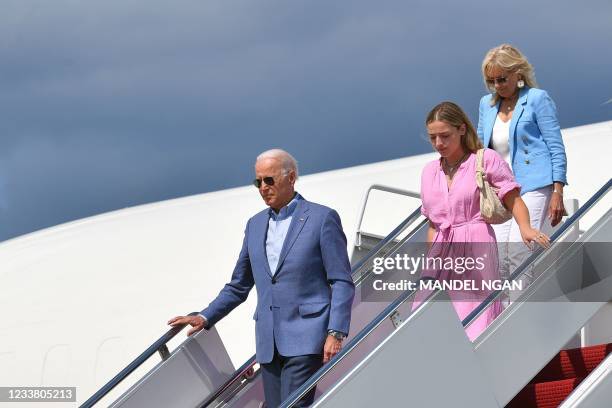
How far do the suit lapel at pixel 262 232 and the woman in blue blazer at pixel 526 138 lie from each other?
1.31 m

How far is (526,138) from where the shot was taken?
5.62 metres

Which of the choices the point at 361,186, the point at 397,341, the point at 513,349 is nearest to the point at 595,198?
the point at 513,349

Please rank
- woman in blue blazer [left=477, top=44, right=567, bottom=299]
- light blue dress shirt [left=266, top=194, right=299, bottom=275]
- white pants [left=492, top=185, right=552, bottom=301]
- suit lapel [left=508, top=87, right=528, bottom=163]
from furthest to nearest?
suit lapel [left=508, top=87, right=528, bottom=163] → woman in blue blazer [left=477, top=44, right=567, bottom=299] → white pants [left=492, top=185, right=552, bottom=301] → light blue dress shirt [left=266, top=194, right=299, bottom=275]

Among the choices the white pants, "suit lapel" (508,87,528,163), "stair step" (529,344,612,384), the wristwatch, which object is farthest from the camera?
"suit lapel" (508,87,528,163)

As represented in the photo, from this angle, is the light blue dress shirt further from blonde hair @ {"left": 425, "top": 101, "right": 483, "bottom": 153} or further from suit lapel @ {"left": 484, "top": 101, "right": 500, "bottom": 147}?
suit lapel @ {"left": 484, "top": 101, "right": 500, "bottom": 147}

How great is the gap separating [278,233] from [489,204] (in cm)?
98

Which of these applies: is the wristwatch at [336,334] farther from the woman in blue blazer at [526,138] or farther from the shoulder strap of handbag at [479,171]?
the woman in blue blazer at [526,138]

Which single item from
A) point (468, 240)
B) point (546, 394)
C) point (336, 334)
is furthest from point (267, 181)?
point (546, 394)

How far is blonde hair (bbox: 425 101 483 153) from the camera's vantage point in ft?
15.7

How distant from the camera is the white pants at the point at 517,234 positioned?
530cm

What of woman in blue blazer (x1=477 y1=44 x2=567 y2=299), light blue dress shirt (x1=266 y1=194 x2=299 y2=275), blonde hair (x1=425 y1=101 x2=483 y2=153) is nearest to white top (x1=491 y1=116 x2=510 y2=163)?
woman in blue blazer (x1=477 y1=44 x2=567 y2=299)

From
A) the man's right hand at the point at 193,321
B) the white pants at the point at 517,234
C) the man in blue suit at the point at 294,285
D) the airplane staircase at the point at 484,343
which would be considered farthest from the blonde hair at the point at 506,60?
the man's right hand at the point at 193,321

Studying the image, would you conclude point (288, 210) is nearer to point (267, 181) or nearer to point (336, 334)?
point (267, 181)

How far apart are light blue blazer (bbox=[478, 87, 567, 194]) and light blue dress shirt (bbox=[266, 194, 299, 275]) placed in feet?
4.82
